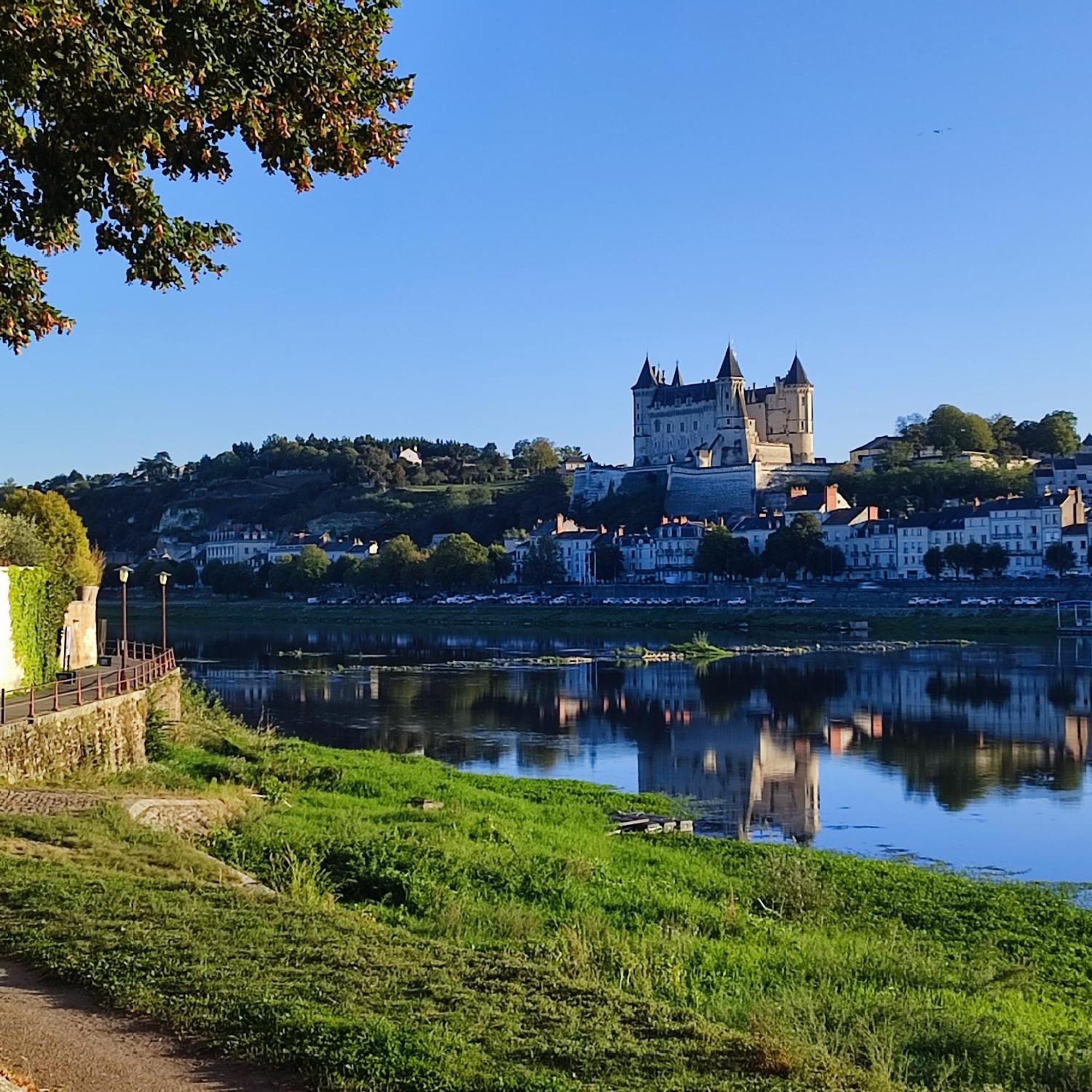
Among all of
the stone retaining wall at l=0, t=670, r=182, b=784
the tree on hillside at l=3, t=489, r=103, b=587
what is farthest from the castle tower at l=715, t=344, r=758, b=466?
the stone retaining wall at l=0, t=670, r=182, b=784

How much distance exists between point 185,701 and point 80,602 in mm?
2427

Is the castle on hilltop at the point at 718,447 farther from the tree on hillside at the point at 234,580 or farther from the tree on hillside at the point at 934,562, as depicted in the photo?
A: the tree on hillside at the point at 234,580

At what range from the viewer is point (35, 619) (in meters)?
19.0

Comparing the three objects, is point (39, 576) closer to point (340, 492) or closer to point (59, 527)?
point (59, 527)

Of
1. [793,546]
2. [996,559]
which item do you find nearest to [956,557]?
[996,559]

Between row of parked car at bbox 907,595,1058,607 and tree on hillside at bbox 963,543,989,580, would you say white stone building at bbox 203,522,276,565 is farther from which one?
row of parked car at bbox 907,595,1058,607

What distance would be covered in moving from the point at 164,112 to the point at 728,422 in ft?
355

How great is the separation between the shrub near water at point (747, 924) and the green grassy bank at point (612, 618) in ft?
146

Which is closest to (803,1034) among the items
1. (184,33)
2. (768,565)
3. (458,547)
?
(184,33)

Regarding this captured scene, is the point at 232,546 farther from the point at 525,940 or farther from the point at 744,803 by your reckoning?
the point at 525,940

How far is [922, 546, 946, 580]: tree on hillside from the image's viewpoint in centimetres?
7438

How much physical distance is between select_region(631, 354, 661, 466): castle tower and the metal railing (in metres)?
98.7

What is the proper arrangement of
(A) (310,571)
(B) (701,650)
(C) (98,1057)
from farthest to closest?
→ (A) (310,571), (B) (701,650), (C) (98,1057)

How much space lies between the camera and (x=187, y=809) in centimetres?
1195
